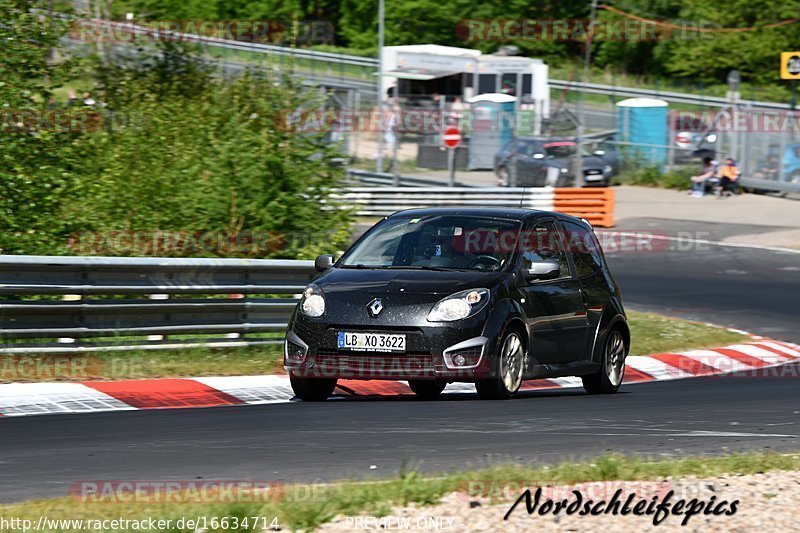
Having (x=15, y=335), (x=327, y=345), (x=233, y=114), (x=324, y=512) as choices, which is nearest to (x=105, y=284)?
(x=15, y=335)

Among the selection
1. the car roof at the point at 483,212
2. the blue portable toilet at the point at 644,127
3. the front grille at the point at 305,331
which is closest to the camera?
the front grille at the point at 305,331

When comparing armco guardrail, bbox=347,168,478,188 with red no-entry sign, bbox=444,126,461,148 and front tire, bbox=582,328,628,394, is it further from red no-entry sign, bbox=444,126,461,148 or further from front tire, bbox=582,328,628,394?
front tire, bbox=582,328,628,394

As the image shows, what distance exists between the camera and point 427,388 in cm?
1137

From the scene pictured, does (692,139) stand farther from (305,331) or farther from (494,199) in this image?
(305,331)

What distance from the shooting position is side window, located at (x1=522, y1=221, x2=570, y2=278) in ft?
35.4

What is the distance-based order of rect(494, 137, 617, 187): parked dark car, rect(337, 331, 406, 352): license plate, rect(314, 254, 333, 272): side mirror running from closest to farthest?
1. rect(337, 331, 406, 352): license plate
2. rect(314, 254, 333, 272): side mirror
3. rect(494, 137, 617, 187): parked dark car

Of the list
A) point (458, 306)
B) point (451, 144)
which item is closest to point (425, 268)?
point (458, 306)

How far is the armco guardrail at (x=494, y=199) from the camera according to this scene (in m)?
31.2

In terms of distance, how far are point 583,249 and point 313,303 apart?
2669 millimetres

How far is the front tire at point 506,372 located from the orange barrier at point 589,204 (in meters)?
21.3

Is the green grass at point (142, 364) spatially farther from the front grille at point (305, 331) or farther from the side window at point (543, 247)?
the side window at point (543, 247)

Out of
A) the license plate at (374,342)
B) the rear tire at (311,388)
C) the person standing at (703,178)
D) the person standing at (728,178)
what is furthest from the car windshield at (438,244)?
the person standing at (703,178)

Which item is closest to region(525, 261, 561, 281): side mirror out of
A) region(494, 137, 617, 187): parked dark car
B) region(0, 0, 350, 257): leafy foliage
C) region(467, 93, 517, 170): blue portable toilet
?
region(0, 0, 350, 257): leafy foliage

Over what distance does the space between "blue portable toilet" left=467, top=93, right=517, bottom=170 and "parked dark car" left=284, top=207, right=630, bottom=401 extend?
23062mm
